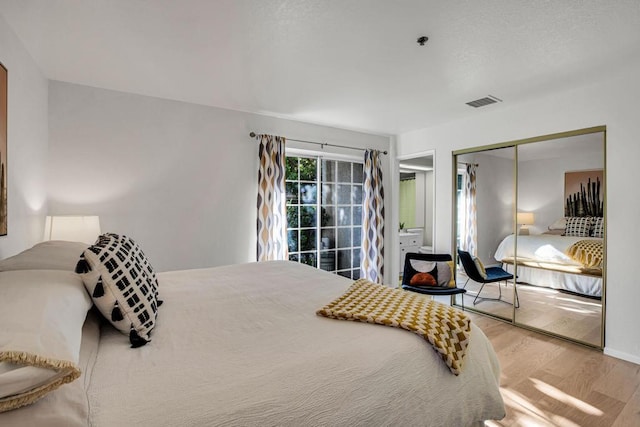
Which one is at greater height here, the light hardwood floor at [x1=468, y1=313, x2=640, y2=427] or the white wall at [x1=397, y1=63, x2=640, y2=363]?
the white wall at [x1=397, y1=63, x2=640, y2=363]

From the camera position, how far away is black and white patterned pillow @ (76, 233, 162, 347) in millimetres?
1168

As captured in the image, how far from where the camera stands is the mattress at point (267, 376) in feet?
2.70

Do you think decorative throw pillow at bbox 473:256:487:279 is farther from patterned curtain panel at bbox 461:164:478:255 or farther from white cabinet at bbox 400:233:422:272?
white cabinet at bbox 400:233:422:272

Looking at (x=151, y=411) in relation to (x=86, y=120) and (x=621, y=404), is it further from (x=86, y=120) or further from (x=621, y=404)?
(x=86, y=120)

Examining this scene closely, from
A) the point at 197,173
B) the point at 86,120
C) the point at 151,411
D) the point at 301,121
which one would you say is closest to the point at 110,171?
the point at 86,120

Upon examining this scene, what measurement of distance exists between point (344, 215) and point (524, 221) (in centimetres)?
219

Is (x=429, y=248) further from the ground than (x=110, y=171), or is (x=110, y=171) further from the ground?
(x=110, y=171)

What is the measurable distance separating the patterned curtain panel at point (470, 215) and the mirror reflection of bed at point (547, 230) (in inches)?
2.1

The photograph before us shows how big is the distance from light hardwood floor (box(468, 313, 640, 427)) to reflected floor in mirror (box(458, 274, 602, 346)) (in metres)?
0.14

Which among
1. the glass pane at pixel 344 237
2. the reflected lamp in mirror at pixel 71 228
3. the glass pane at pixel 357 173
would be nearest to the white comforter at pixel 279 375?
the reflected lamp in mirror at pixel 71 228

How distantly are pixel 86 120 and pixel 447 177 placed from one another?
4.11 meters

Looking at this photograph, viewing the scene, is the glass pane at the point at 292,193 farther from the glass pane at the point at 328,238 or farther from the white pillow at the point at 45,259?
the white pillow at the point at 45,259

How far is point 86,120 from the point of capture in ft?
9.57

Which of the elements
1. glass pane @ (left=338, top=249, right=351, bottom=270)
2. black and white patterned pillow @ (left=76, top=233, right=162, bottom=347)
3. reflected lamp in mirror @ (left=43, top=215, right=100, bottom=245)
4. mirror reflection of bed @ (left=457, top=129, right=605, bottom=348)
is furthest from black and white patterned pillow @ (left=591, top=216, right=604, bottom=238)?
reflected lamp in mirror @ (left=43, top=215, right=100, bottom=245)
